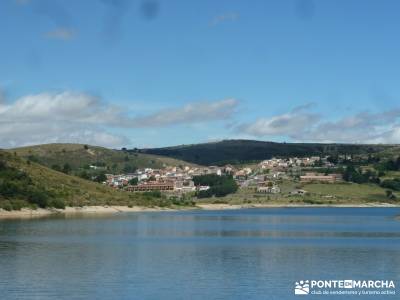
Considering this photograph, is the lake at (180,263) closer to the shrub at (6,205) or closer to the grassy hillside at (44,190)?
the shrub at (6,205)

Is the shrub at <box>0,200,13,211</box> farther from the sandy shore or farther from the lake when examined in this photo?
the lake

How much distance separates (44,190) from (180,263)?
9319 cm

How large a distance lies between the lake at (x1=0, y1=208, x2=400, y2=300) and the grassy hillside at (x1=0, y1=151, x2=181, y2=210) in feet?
149

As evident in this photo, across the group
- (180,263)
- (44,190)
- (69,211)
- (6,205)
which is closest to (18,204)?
(6,205)

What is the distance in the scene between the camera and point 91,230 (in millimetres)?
93125

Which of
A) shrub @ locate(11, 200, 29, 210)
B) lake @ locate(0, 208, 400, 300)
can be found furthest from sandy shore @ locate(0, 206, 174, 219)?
lake @ locate(0, 208, 400, 300)

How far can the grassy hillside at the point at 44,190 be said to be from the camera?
136875 millimetres

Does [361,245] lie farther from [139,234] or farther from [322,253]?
[139,234]

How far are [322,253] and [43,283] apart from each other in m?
27.9

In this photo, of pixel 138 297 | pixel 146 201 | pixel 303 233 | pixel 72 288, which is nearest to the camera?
pixel 138 297

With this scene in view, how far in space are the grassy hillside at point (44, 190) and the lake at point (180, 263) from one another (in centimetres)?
4539

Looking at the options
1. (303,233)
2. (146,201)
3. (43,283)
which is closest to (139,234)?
(303,233)

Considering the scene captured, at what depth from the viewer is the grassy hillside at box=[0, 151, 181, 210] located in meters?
137

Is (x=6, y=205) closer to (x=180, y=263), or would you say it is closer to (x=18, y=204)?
(x=18, y=204)
